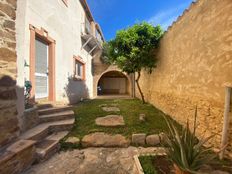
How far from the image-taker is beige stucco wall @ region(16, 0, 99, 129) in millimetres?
3160

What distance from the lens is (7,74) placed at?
8.65 ft

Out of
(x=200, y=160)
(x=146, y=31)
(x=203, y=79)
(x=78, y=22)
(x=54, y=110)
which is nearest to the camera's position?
(x=200, y=160)

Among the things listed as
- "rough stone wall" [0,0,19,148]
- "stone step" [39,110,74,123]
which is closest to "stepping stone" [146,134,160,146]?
"stone step" [39,110,74,123]

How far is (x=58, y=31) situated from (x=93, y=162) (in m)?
4.99

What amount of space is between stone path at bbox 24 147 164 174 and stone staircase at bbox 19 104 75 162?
0.19 m

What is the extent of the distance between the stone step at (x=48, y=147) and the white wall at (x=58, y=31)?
2.86ft

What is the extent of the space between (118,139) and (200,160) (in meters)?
1.90

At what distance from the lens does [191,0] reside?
3996 millimetres

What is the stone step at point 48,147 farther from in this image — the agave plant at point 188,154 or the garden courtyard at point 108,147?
the agave plant at point 188,154

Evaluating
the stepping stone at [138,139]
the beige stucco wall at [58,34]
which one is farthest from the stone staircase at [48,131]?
the stepping stone at [138,139]

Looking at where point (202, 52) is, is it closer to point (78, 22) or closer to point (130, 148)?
point (130, 148)

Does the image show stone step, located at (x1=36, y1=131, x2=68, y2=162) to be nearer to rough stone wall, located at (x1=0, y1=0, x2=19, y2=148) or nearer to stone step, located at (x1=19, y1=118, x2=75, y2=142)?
stone step, located at (x1=19, y1=118, x2=75, y2=142)

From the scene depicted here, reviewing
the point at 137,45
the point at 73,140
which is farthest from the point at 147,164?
the point at 137,45

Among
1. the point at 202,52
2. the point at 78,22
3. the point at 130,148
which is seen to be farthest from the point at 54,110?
the point at 78,22
